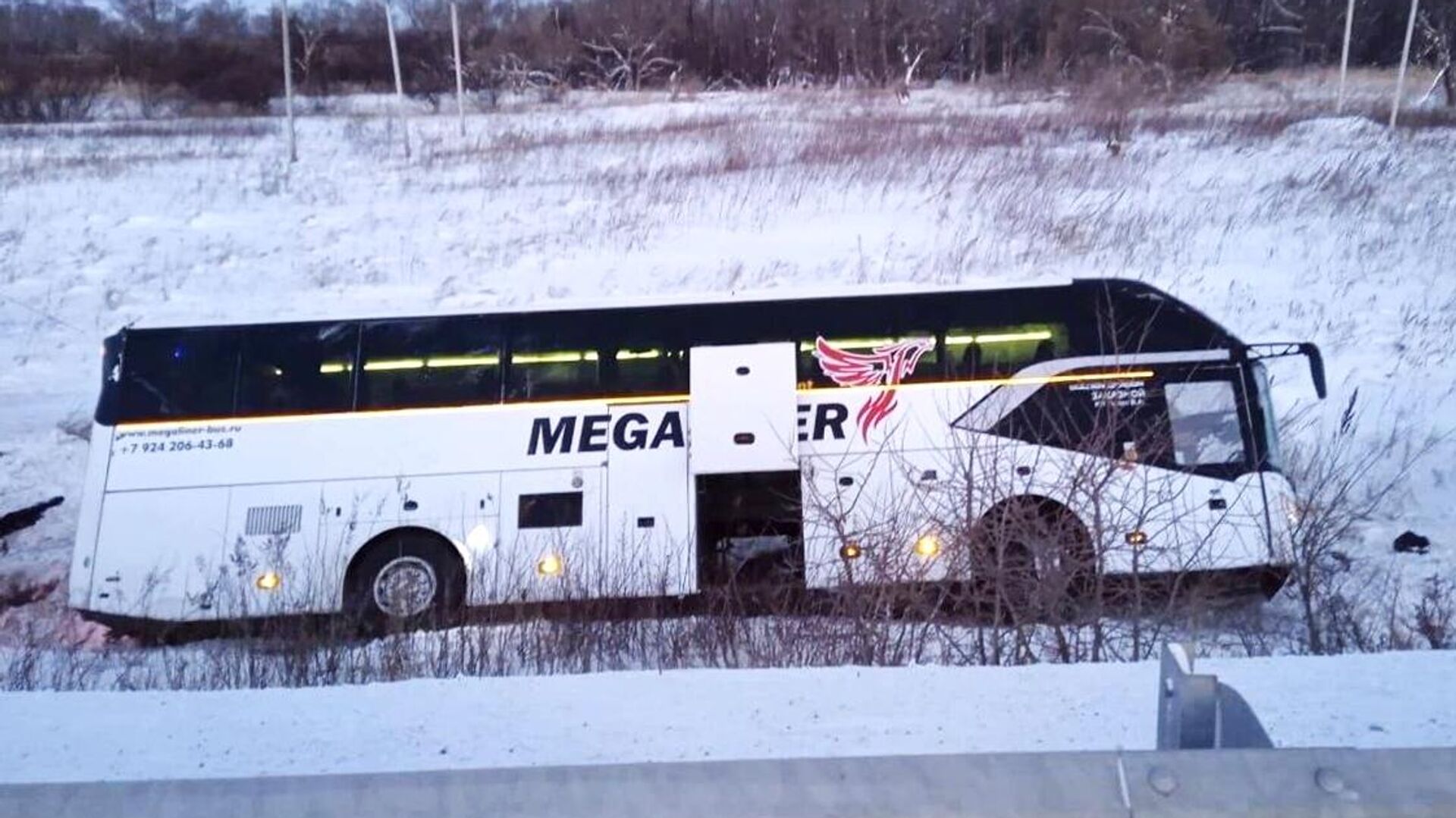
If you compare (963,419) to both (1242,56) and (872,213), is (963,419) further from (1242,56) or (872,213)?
(1242,56)

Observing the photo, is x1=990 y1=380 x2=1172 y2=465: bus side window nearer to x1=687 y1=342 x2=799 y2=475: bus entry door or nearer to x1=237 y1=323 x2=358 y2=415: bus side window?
x1=687 y1=342 x2=799 y2=475: bus entry door

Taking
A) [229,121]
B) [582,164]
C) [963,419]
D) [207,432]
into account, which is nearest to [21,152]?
[229,121]

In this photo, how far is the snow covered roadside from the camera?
195 inches

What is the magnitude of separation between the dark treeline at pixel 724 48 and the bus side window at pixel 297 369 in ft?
102

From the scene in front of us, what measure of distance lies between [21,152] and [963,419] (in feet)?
95.0

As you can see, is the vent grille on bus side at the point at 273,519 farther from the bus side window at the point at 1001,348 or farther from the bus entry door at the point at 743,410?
the bus side window at the point at 1001,348

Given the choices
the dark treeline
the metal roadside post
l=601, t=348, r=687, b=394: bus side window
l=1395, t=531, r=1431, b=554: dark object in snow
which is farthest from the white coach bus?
the dark treeline

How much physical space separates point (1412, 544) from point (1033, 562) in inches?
272

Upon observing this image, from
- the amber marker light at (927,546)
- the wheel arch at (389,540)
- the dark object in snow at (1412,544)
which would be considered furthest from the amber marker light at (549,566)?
the dark object in snow at (1412,544)

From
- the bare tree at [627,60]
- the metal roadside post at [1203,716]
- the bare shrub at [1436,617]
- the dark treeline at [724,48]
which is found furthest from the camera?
the bare tree at [627,60]

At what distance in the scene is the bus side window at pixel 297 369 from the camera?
13.7m

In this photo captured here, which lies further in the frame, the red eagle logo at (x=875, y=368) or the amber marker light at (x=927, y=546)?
the red eagle logo at (x=875, y=368)

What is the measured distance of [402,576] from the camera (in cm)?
1365

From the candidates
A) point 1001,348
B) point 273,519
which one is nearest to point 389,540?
point 273,519
